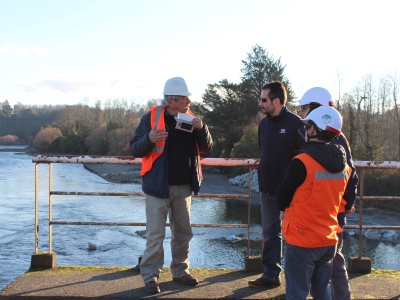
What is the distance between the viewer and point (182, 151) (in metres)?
4.12

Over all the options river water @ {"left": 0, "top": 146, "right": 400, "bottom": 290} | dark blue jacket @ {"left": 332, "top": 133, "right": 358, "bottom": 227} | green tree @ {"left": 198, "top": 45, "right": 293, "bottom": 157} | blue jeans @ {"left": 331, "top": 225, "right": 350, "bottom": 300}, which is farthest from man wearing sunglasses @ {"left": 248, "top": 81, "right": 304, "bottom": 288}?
green tree @ {"left": 198, "top": 45, "right": 293, "bottom": 157}

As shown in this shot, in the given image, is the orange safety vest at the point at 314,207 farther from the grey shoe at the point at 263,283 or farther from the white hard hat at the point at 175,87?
the white hard hat at the point at 175,87

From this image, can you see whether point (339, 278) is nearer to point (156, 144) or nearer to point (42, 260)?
point (156, 144)

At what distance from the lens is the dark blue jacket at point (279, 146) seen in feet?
13.1

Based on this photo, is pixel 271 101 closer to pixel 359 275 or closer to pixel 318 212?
pixel 318 212

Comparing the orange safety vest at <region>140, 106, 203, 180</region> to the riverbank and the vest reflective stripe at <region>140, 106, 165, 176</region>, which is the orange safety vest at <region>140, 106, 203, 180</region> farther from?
the riverbank

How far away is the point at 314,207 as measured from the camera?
316 cm

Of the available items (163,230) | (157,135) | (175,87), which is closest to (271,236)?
(163,230)

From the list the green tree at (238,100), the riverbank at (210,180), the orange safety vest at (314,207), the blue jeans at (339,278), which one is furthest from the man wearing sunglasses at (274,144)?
the green tree at (238,100)

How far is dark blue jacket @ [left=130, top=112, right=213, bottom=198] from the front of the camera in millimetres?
3903

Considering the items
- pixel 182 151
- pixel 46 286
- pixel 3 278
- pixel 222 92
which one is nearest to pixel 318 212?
pixel 182 151

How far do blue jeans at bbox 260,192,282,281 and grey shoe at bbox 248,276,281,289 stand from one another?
0.09ft

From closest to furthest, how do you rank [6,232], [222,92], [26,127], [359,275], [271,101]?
[271,101] < [359,275] < [6,232] < [222,92] < [26,127]

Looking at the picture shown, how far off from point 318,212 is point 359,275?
1897 mm
